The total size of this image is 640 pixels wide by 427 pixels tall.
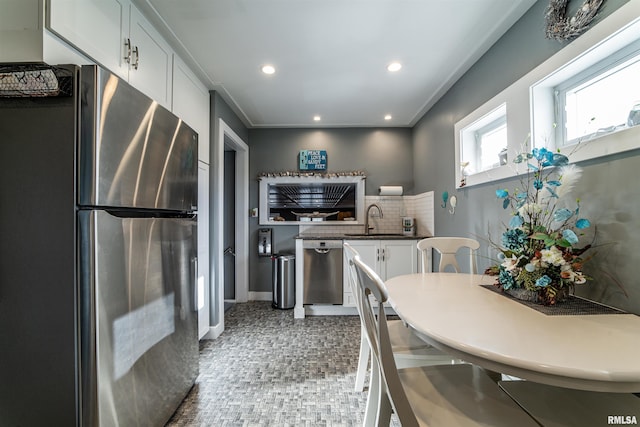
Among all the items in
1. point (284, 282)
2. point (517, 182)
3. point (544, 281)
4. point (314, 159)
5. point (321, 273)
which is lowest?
point (284, 282)

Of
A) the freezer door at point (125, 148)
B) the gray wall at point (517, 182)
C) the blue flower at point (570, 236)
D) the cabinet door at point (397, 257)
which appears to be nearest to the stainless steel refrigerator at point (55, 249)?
the freezer door at point (125, 148)

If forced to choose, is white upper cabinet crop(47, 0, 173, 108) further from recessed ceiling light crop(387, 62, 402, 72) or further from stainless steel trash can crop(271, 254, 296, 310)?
stainless steel trash can crop(271, 254, 296, 310)

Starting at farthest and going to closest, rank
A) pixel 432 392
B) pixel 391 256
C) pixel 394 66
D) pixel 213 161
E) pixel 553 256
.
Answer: pixel 391 256 < pixel 213 161 < pixel 394 66 < pixel 553 256 < pixel 432 392

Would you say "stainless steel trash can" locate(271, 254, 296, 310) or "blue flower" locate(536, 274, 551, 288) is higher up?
"blue flower" locate(536, 274, 551, 288)

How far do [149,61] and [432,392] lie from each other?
2382mm

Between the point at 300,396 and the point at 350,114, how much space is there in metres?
2.97

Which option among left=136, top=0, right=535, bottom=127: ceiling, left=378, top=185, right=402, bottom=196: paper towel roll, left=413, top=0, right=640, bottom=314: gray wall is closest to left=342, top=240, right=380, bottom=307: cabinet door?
left=413, top=0, right=640, bottom=314: gray wall

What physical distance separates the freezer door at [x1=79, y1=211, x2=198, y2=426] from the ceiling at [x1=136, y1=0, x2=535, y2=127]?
137 cm

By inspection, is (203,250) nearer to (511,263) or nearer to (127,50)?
(127,50)

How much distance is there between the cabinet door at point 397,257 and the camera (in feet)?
9.98

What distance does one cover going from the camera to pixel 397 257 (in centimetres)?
304

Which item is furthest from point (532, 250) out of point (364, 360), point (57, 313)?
point (57, 313)

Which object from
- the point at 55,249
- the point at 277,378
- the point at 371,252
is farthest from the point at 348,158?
the point at 55,249

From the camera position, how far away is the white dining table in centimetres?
62
